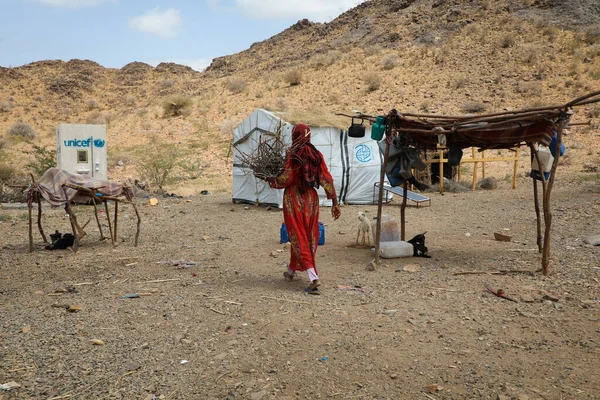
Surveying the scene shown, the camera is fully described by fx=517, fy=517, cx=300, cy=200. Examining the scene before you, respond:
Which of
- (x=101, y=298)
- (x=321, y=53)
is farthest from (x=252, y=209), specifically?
(x=321, y=53)

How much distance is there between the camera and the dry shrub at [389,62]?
2734 centimetres

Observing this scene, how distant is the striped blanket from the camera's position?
702cm

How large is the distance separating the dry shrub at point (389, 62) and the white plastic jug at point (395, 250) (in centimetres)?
2202

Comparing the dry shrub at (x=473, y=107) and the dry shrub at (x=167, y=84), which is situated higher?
the dry shrub at (x=167, y=84)

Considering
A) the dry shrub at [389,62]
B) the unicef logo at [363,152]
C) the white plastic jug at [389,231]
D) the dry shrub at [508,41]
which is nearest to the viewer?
the white plastic jug at [389,231]

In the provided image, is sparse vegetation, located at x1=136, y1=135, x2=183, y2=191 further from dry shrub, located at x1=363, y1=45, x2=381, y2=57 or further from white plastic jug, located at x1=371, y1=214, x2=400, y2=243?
dry shrub, located at x1=363, y1=45, x2=381, y2=57

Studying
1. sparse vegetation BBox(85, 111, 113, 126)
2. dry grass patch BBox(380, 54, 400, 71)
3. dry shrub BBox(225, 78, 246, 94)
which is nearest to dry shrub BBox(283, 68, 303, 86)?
dry shrub BBox(225, 78, 246, 94)

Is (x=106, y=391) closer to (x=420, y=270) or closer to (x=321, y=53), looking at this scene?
(x=420, y=270)

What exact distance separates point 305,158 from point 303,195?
39cm

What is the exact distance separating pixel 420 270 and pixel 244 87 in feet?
85.7

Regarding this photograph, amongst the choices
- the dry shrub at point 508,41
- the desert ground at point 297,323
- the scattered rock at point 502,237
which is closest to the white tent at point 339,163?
the desert ground at point 297,323

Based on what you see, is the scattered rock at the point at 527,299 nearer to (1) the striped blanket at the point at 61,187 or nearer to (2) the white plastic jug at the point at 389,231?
(2) the white plastic jug at the point at 389,231

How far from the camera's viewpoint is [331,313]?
180 inches

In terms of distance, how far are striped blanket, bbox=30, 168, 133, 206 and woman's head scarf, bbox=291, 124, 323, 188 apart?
3.41 meters
